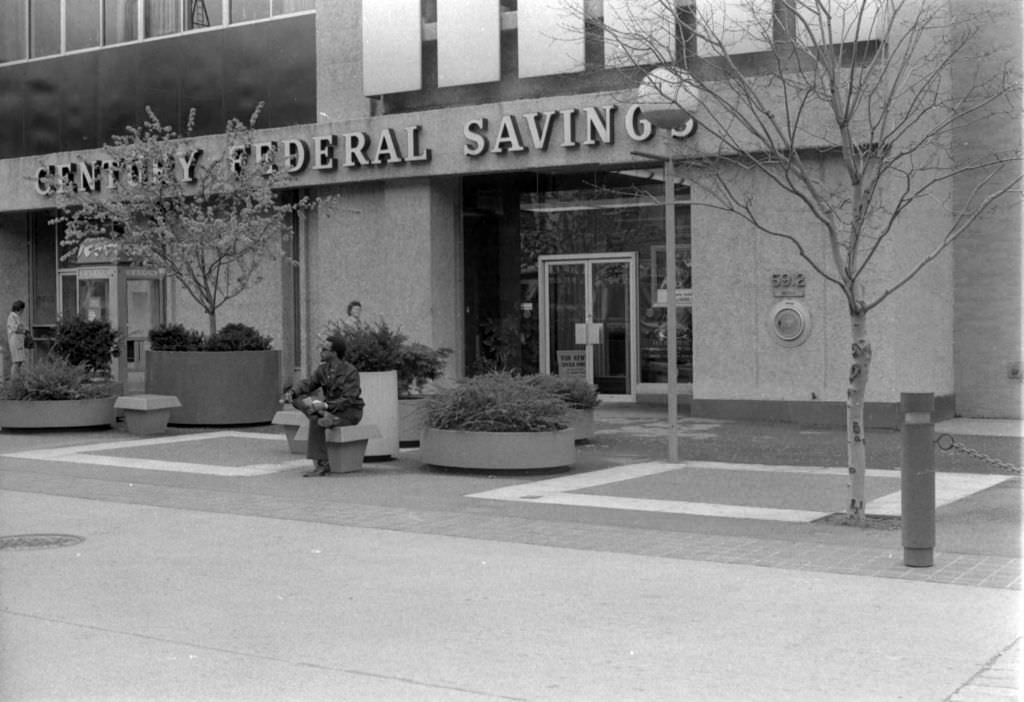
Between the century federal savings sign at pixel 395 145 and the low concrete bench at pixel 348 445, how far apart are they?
24.8 feet

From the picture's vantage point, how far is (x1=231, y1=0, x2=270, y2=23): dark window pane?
2408cm

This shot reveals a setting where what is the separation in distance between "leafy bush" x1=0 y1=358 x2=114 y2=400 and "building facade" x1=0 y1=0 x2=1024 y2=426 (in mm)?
3306

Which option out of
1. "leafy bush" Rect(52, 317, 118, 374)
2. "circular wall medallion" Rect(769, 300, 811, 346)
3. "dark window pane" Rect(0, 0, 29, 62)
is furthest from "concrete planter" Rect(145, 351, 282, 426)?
"dark window pane" Rect(0, 0, 29, 62)

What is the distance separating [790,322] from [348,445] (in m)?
A: 7.96

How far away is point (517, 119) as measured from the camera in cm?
2058

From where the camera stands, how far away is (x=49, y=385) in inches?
705

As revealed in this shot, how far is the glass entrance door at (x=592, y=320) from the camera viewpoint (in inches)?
866

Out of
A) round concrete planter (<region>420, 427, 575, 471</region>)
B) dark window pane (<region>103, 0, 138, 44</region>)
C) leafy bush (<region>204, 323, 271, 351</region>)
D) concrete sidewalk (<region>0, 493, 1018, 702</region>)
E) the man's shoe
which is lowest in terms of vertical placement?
concrete sidewalk (<region>0, 493, 1018, 702</region>)

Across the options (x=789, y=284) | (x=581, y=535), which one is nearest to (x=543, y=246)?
(x=789, y=284)

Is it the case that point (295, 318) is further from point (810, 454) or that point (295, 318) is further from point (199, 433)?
point (810, 454)

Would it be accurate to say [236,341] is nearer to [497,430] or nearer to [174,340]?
[174,340]

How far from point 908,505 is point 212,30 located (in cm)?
1933

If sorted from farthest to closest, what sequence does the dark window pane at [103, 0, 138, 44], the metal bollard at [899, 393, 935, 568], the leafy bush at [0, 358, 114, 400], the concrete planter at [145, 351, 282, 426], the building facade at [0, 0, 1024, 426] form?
1. the dark window pane at [103, 0, 138, 44]
2. the building facade at [0, 0, 1024, 426]
3. the concrete planter at [145, 351, 282, 426]
4. the leafy bush at [0, 358, 114, 400]
5. the metal bollard at [899, 393, 935, 568]

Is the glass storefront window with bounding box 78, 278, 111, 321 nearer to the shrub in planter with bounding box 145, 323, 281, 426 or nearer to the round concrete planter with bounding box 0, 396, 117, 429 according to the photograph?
the shrub in planter with bounding box 145, 323, 281, 426
